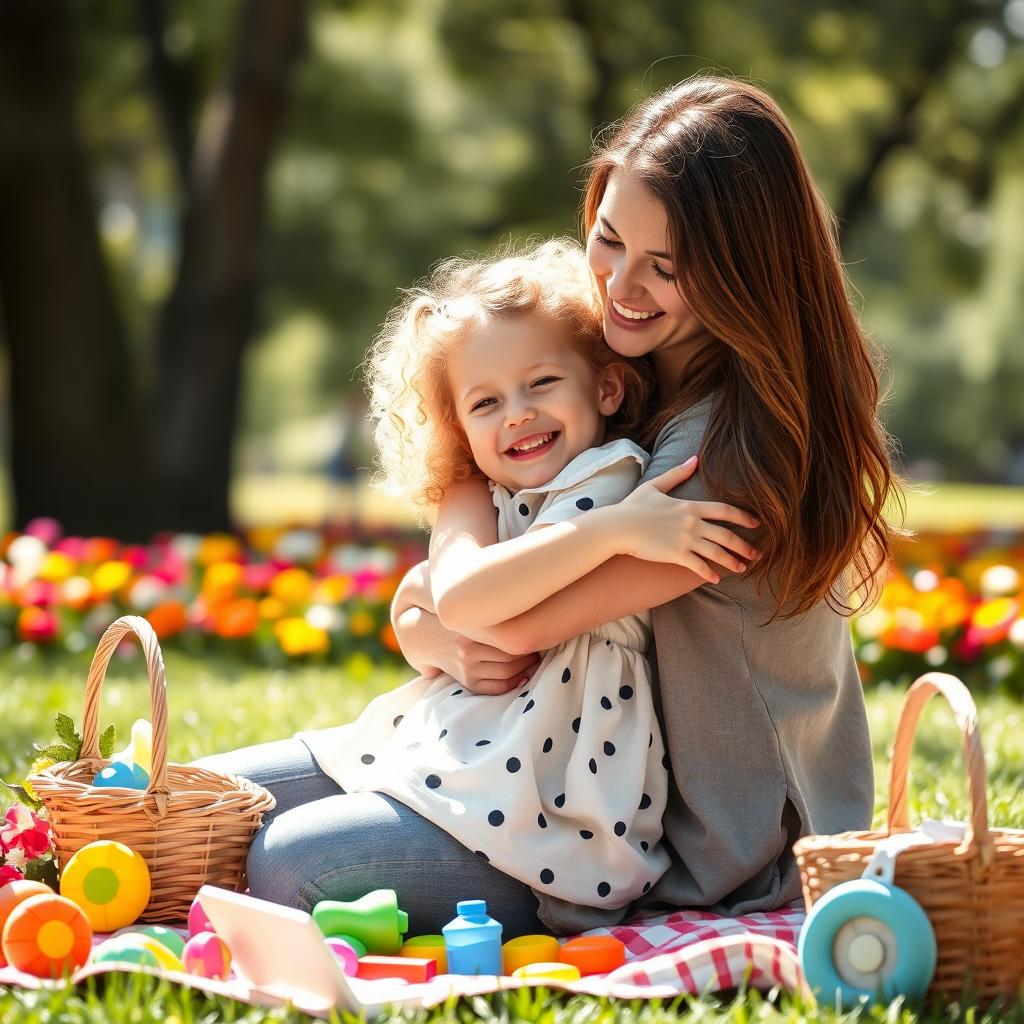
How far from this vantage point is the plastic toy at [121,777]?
2.74m

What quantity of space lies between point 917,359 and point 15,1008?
112 feet

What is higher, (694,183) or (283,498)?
(694,183)

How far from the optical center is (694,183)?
2559 mm

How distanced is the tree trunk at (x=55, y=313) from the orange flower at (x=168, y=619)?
2921 millimetres

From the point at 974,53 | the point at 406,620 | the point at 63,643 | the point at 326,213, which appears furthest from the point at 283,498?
the point at 406,620

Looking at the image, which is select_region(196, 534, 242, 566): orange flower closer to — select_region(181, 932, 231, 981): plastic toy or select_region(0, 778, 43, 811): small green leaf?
select_region(0, 778, 43, 811): small green leaf

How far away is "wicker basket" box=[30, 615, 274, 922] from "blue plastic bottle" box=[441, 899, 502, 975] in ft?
1.64

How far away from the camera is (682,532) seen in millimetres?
2410

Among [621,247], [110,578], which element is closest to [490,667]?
[621,247]

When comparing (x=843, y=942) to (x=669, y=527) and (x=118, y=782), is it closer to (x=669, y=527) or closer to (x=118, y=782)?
(x=669, y=527)

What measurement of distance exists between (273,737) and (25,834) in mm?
1539

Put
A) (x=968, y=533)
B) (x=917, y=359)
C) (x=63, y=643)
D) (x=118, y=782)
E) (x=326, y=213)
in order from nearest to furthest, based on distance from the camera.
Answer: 1. (x=118, y=782)
2. (x=63, y=643)
3. (x=968, y=533)
4. (x=326, y=213)
5. (x=917, y=359)

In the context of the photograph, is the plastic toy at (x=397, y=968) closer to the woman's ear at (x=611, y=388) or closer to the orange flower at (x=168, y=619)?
the woman's ear at (x=611, y=388)

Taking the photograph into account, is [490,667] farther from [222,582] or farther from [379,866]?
[222,582]
